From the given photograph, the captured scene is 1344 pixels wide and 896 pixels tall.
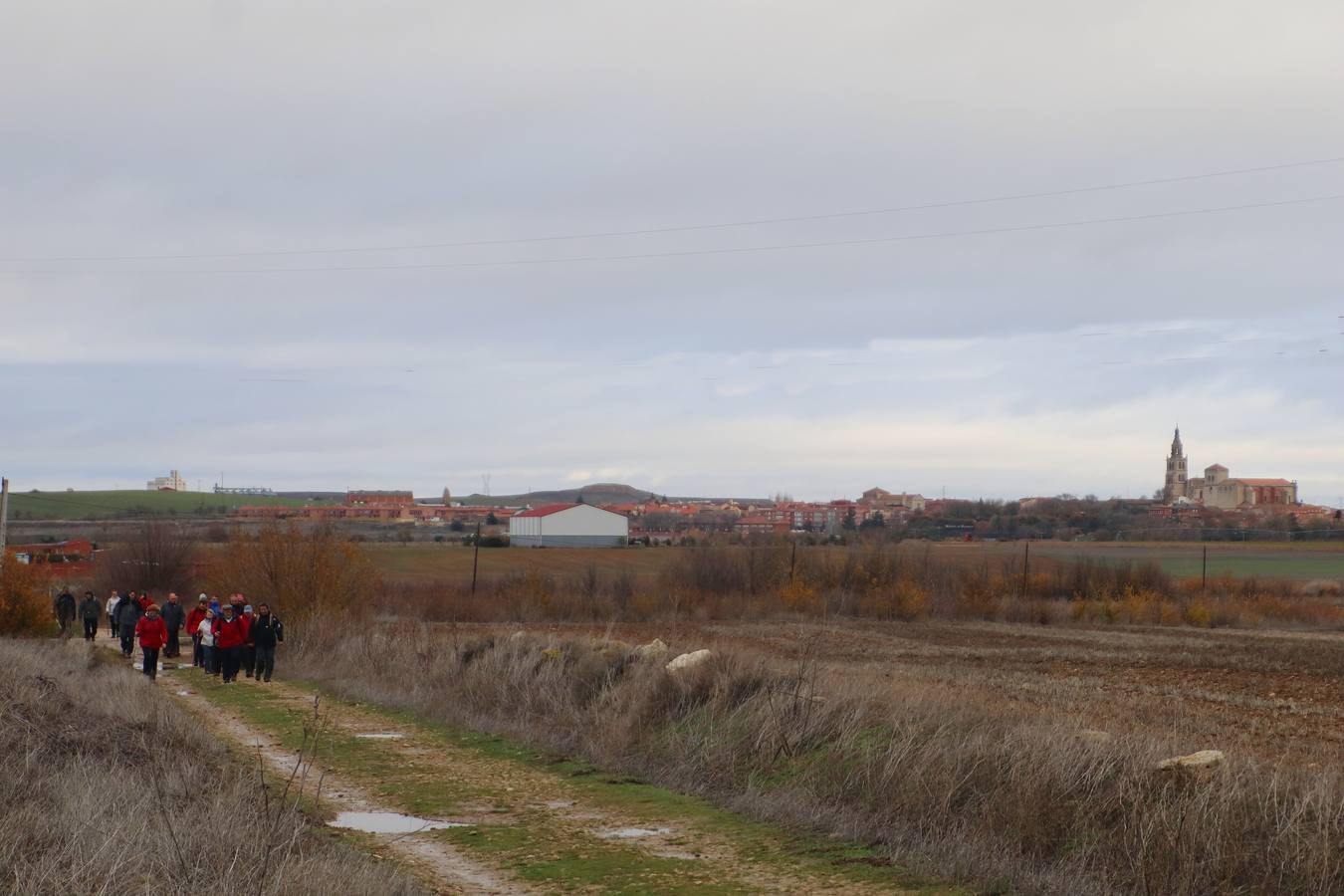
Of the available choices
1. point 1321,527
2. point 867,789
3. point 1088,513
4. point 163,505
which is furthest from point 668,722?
point 163,505

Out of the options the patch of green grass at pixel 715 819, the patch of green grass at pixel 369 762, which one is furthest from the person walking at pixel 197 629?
the patch of green grass at pixel 715 819

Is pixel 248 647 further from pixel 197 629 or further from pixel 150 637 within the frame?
pixel 197 629

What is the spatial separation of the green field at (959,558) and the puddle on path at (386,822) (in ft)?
164

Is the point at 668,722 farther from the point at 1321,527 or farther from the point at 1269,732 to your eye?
the point at 1321,527

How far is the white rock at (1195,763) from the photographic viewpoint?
33.3 feet

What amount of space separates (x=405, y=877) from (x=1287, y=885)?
221 inches

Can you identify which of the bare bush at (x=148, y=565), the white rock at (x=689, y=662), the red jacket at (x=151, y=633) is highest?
the white rock at (x=689, y=662)

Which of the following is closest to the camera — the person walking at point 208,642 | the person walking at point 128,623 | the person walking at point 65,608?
the person walking at point 208,642

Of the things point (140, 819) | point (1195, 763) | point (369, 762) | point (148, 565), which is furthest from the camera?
point (148, 565)

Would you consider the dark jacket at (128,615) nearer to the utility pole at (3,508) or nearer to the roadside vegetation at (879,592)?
the utility pole at (3,508)

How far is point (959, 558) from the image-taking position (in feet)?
238

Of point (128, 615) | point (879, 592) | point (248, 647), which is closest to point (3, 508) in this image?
point (128, 615)

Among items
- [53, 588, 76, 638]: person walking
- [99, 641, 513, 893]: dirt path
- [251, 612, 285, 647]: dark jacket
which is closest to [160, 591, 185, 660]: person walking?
[251, 612, 285, 647]: dark jacket

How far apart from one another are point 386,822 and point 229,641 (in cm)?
1377
